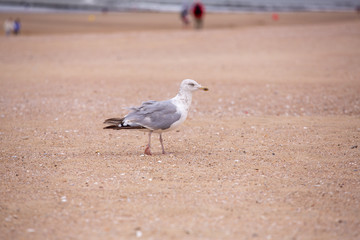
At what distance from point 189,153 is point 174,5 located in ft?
166


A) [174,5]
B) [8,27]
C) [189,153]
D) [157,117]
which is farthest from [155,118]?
[174,5]

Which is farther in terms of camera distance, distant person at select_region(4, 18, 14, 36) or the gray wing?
distant person at select_region(4, 18, 14, 36)

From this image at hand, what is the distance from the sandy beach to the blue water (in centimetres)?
3597

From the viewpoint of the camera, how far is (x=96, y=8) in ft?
175

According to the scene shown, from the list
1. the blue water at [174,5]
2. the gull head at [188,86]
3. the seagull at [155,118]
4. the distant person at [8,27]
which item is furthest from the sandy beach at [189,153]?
the blue water at [174,5]

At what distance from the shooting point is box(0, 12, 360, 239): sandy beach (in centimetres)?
524

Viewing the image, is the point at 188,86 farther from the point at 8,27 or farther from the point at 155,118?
the point at 8,27

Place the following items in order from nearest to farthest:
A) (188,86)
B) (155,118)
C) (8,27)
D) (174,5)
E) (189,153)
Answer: (155,118)
(188,86)
(189,153)
(8,27)
(174,5)

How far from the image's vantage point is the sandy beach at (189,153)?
5.24 m

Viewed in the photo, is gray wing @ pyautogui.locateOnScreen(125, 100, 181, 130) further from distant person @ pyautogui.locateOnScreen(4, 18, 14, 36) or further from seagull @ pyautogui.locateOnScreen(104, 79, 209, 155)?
distant person @ pyautogui.locateOnScreen(4, 18, 14, 36)

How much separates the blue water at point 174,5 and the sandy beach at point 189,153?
1416 inches

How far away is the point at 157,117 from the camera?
24.2ft

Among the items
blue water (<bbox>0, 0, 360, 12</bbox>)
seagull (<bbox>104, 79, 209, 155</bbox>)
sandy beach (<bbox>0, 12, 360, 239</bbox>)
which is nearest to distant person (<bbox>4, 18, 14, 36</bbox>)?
sandy beach (<bbox>0, 12, 360, 239</bbox>)

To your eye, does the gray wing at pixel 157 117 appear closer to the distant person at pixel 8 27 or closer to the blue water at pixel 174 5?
the distant person at pixel 8 27
